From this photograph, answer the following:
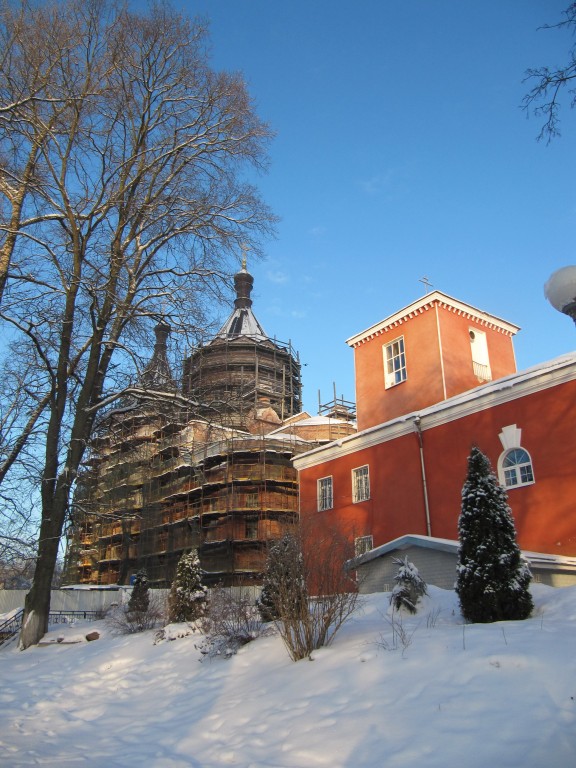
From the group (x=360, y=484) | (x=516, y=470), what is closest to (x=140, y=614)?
(x=360, y=484)

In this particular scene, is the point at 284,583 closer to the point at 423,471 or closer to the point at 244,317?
the point at 423,471

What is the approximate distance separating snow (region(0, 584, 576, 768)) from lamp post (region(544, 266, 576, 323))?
332 cm

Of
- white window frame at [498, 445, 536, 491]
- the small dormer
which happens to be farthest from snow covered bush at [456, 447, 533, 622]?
the small dormer

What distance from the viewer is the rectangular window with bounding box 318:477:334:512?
23.8m

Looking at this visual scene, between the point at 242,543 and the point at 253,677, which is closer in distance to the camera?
the point at 253,677

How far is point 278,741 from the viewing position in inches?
234

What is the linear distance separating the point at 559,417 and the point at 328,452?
991 centimetres

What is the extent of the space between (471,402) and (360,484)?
592 cm

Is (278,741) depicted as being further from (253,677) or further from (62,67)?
(62,67)

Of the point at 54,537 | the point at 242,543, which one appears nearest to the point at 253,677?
the point at 54,537

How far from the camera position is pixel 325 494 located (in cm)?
2411

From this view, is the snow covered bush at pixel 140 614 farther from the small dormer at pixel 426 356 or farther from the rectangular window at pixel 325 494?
the small dormer at pixel 426 356

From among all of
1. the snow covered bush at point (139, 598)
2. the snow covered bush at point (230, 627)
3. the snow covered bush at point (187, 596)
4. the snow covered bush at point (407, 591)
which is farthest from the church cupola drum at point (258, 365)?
the snow covered bush at point (407, 591)

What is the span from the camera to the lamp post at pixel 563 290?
578cm
